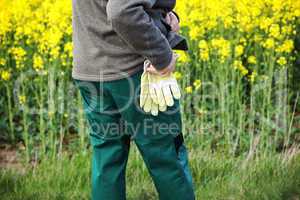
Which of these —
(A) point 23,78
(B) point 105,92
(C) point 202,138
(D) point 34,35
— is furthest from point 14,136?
(B) point 105,92

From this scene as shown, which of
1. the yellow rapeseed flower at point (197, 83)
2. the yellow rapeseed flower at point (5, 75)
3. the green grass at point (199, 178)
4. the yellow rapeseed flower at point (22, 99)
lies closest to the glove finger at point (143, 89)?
the green grass at point (199, 178)

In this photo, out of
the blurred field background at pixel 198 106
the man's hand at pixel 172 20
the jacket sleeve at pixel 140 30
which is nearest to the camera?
the jacket sleeve at pixel 140 30

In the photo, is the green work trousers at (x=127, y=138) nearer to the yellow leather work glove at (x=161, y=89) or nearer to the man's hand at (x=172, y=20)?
the yellow leather work glove at (x=161, y=89)

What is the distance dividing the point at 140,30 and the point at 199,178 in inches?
66.0

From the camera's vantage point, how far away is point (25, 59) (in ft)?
14.5

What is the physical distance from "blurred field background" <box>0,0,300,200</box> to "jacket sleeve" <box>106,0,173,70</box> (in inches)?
53.3

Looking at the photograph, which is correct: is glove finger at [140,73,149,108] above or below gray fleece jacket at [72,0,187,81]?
below

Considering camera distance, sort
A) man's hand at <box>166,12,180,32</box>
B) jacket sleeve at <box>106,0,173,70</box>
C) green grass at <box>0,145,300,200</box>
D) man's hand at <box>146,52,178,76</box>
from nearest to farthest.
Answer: jacket sleeve at <box>106,0,173,70</box> → man's hand at <box>146,52,178,76</box> → man's hand at <box>166,12,180,32</box> → green grass at <box>0,145,300,200</box>

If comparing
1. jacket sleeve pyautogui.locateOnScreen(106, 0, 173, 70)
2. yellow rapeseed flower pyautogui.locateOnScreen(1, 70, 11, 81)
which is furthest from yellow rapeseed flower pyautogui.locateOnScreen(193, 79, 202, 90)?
jacket sleeve pyautogui.locateOnScreen(106, 0, 173, 70)

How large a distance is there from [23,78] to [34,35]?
0.34m

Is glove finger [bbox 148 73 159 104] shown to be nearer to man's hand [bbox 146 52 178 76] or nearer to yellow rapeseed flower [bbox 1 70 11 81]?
man's hand [bbox 146 52 178 76]

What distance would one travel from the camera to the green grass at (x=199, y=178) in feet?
11.1

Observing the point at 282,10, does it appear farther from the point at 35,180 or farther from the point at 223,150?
the point at 35,180

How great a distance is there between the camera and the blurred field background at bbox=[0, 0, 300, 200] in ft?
11.8
